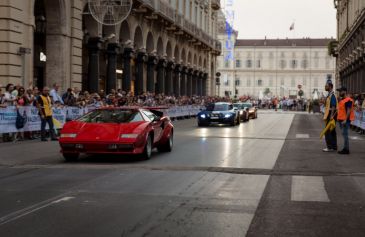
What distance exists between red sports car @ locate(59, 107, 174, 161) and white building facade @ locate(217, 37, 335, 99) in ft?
454

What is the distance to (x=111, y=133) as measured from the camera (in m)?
12.8

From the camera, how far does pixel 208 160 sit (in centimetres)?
1330

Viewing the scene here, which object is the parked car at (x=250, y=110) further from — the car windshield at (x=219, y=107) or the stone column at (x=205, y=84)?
the stone column at (x=205, y=84)

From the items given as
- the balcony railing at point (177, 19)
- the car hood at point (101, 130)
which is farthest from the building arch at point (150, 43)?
the car hood at point (101, 130)

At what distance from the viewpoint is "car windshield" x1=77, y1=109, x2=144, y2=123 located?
1352 centimetres

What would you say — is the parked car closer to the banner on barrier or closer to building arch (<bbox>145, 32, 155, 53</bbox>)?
building arch (<bbox>145, 32, 155, 53</bbox>)

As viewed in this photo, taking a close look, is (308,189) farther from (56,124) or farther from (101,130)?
(56,124)

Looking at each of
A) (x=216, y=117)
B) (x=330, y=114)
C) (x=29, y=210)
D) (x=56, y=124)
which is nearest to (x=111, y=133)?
(x=29, y=210)

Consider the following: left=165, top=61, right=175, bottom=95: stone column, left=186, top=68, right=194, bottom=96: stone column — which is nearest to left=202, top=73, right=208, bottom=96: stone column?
left=186, top=68, right=194, bottom=96: stone column

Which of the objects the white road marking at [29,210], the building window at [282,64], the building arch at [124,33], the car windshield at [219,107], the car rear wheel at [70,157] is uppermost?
the building window at [282,64]

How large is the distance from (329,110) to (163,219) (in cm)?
994

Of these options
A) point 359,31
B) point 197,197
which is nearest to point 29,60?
point 197,197

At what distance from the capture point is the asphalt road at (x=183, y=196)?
21.1 feet

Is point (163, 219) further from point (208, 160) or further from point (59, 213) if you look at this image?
point (208, 160)
